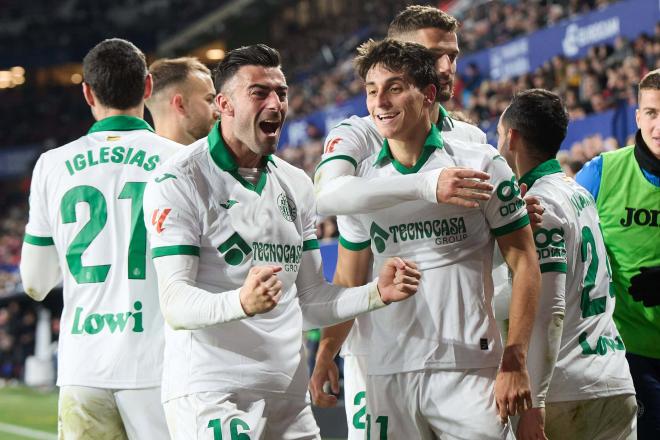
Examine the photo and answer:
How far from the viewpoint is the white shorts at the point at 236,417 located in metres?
3.23

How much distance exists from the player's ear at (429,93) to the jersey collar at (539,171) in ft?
2.34

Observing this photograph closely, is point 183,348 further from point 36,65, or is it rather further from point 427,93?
point 36,65

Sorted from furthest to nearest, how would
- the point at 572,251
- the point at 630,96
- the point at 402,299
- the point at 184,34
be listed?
the point at 184,34, the point at 630,96, the point at 572,251, the point at 402,299

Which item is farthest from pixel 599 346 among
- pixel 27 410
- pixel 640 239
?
pixel 27 410

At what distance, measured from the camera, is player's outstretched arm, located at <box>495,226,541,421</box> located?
132 inches

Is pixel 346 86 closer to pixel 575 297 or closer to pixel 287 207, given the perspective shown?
pixel 575 297

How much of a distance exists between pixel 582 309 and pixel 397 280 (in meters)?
1.13

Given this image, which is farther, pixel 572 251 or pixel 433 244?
pixel 572 251

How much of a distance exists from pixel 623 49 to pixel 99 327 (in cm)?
947

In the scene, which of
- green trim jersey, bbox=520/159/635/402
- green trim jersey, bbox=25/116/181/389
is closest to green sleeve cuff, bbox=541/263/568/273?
green trim jersey, bbox=520/159/635/402

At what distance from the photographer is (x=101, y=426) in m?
4.08

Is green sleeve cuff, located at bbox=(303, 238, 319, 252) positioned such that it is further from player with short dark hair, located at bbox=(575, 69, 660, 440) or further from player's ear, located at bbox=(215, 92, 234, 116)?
player with short dark hair, located at bbox=(575, 69, 660, 440)

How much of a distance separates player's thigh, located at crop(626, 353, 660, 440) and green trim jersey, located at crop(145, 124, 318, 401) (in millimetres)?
1830

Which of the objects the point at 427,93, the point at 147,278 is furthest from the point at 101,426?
the point at 427,93
